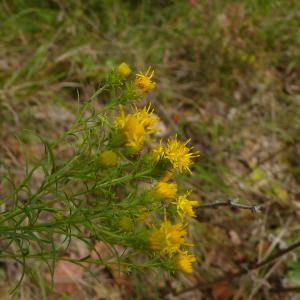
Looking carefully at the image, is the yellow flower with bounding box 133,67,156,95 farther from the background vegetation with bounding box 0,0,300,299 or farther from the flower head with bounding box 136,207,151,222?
the background vegetation with bounding box 0,0,300,299

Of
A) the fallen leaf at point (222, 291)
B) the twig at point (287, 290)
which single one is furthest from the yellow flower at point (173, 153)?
the fallen leaf at point (222, 291)

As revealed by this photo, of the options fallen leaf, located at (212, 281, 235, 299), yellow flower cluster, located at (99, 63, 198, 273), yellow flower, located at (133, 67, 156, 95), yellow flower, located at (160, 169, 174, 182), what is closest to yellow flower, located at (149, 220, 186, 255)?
yellow flower cluster, located at (99, 63, 198, 273)

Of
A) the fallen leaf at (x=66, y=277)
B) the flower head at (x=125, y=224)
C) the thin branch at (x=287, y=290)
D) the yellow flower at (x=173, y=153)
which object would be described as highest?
the yellow flower at (x=173, y=153)

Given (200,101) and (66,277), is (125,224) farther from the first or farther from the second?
(200,101)

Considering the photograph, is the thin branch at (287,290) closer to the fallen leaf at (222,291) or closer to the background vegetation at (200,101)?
the background vegetation at (200,101)

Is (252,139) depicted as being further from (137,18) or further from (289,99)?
(137,18)

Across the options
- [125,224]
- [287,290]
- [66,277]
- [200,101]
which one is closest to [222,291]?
[287,290]
